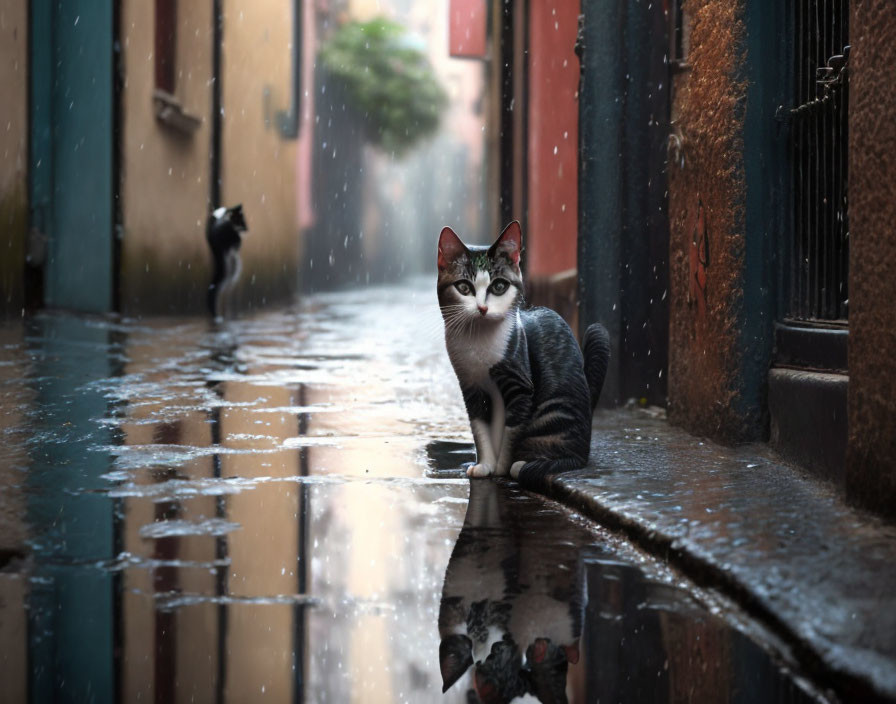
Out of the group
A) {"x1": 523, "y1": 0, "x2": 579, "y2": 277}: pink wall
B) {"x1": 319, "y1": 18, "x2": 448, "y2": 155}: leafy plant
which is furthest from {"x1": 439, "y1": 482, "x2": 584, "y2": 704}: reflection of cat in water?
{"x1": 319, "y1": 18, "x2": 448, "y2": 155}: leafy plant

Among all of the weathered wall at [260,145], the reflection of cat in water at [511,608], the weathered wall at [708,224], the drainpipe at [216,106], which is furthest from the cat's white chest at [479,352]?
the weathered wall at [260,145]

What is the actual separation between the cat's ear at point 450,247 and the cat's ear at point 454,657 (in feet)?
5.82

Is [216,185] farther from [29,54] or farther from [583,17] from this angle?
[583,17]

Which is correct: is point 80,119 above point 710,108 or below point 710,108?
above

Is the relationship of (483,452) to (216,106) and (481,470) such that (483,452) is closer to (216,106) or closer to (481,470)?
(481,470)

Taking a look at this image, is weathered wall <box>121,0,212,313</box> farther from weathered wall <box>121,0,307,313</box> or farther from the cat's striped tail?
the cat's striped tail

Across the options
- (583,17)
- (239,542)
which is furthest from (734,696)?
(583,17)

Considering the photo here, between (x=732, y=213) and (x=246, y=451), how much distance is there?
77.4 inches

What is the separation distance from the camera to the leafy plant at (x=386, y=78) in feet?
84.4

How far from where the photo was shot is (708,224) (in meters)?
4.46

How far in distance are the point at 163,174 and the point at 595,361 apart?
8267 millimetres

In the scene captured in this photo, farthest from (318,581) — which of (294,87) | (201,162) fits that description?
(294,87)

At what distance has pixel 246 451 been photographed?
434cm

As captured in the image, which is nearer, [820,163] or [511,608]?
[511,608]
